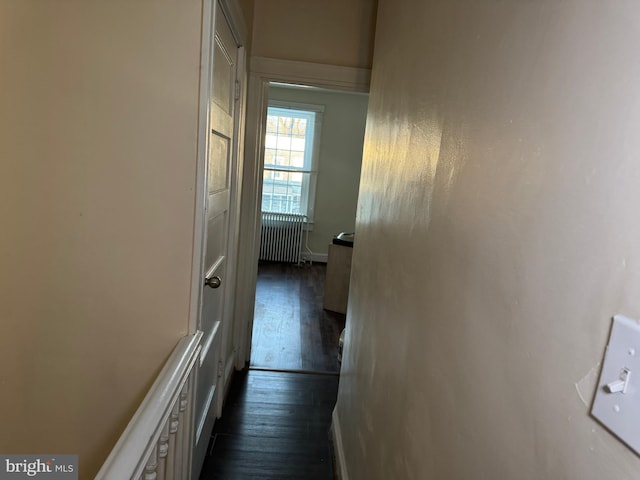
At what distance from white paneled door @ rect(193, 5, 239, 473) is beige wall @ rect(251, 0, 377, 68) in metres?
0.48

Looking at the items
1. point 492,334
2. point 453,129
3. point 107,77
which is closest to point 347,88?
point 107,77

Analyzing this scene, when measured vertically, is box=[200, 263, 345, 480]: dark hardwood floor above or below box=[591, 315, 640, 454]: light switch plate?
below

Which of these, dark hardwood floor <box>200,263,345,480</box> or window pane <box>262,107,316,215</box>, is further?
window pane <box>262,107,316,215</box>

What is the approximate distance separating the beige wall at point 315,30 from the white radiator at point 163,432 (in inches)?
72.2

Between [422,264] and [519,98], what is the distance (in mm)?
511

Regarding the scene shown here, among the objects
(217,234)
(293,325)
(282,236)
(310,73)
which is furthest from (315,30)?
(282,236)

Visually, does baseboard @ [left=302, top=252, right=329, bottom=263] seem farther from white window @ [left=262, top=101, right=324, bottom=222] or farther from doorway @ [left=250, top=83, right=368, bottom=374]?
white window @ [left=262, top=101, right=324, bottom=222]

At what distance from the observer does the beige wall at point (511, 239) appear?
18.4 inches

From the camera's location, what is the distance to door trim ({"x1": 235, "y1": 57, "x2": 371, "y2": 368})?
260 cm

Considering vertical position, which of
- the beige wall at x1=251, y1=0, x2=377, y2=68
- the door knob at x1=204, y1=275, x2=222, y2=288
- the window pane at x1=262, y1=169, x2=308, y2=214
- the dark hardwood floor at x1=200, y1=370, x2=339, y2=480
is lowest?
the dark hardwood floor at x1=200, y1=370, x2=339, y2=480

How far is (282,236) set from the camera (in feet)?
20.5

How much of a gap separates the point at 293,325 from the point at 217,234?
2087 mm

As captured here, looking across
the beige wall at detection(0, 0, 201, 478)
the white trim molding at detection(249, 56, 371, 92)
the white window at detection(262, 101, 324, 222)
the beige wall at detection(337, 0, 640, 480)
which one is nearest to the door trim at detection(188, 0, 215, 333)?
the beige wall at detection(0, 0, 201, 478)

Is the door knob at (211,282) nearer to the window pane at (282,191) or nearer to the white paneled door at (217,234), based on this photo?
the white paneled door at (217,234)
